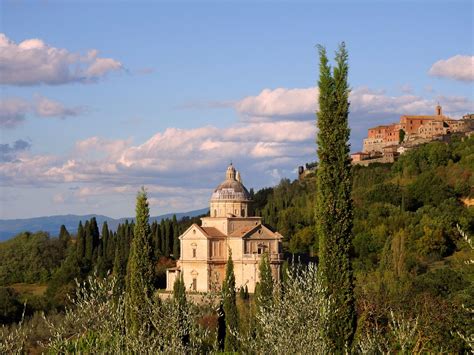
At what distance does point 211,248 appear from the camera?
44375 millimetres

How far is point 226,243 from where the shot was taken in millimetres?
44625

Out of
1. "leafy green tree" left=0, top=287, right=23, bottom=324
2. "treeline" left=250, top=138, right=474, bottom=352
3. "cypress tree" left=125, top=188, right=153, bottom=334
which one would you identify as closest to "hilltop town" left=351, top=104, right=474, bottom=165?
"treeline" left=250, top=138, right=474, bottom=352

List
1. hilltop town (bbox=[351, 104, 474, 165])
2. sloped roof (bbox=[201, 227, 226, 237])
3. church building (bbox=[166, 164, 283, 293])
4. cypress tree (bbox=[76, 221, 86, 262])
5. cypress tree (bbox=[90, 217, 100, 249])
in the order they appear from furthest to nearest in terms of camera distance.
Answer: hilltop town (bbox=[351, 104, 474, 165]) → cypress tree (bbox=[90, 217, 100, 249]) → cypress tree (bbox=[76, 221, 86, 262]) → sloped roof (bbox=[201, 227, 226, 237]) → church building (bbox=[166, 164, 283, 293])

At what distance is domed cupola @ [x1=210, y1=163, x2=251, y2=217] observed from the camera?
45.6 m

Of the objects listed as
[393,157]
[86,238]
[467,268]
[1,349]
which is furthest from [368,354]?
[393,157]

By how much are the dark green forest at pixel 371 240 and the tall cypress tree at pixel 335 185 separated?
50.0ft

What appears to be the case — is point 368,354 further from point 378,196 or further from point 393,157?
point 393,157

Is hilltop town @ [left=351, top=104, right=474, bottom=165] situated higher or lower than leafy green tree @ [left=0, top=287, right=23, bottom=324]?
higher

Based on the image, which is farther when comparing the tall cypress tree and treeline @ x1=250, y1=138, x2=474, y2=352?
treeline @ x1=250, y1=138, x2=474, y2=352

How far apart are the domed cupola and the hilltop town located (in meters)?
39.3

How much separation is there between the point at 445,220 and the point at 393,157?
3106cm

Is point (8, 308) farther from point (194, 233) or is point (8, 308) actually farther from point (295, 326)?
point (295, 326)

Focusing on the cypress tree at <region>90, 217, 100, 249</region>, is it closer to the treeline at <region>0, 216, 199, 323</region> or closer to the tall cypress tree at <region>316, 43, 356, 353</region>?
the treeline at <region>0, 216, 199, 323</region>

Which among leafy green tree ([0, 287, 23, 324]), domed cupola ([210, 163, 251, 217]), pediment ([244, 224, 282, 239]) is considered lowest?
leafy green tree ([0, 287, 23, 324])
